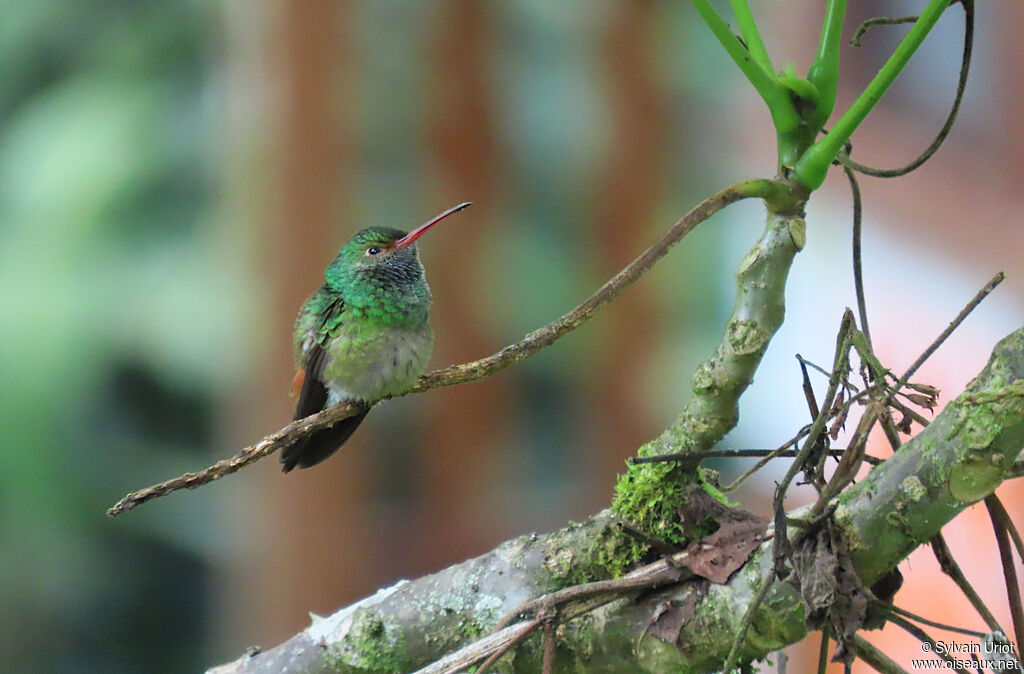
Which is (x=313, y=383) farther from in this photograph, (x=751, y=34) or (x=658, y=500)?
(x=751, y=34)

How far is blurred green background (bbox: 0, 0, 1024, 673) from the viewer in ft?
7.11

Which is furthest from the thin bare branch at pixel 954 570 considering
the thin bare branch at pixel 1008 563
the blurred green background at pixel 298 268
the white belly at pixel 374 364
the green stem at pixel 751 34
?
the blurred green background at pixel 298 268

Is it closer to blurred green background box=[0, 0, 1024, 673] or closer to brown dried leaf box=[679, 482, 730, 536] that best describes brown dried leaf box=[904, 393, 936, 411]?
brown dried leaf box=[679, 482, 730, 536]

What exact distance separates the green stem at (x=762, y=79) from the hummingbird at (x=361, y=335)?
18.3 inches

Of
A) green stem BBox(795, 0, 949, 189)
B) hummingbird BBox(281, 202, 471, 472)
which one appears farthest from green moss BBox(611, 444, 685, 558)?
hummingbird BBox(281, 202, 471, 472)

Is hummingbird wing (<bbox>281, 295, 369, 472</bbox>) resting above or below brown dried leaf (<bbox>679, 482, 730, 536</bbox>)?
above

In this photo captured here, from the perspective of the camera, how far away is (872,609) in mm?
632

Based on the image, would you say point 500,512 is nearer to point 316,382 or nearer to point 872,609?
point 316,382

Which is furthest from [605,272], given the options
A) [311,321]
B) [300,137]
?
[311,321]

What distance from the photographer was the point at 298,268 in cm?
215

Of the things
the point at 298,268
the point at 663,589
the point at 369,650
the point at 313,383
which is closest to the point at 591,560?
the point at 663,589

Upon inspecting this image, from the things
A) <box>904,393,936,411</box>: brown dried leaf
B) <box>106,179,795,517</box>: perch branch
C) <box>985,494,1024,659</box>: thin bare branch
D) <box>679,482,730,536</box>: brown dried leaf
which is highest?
<box>106,179,795,517</box>: perch branch

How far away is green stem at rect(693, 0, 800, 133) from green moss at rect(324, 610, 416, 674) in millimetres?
559

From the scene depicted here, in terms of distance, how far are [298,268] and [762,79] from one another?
165 centimetres
